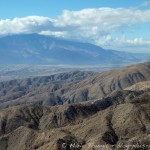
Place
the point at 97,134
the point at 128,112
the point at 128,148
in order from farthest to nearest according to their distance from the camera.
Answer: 1. the point at 128,112
2. the point at 97,134
3. the point at 128,148

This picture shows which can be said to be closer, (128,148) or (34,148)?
(128,148)

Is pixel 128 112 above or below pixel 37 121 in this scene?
above

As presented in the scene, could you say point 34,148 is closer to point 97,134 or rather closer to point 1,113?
point 97,134

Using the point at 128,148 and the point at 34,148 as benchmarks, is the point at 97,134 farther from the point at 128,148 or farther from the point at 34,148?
the point at 128,148

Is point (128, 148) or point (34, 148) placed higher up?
point (128, 148)

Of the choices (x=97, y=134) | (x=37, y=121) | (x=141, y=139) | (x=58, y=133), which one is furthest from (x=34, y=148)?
(x=37, y=121)

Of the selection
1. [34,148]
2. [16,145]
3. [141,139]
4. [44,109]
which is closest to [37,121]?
[44,109]

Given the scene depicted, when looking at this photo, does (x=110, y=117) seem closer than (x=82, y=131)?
No

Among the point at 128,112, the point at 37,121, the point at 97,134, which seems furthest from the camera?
the point at 37,121

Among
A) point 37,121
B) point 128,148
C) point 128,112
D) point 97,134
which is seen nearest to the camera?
point 128,148
